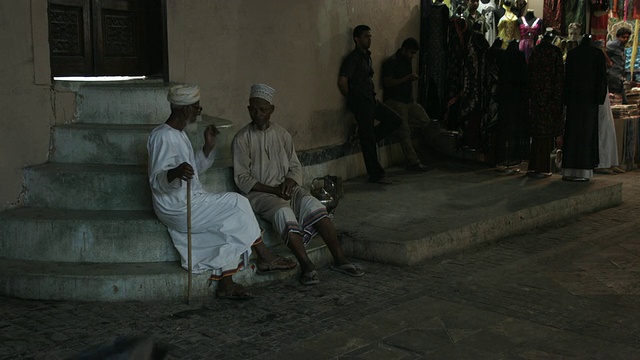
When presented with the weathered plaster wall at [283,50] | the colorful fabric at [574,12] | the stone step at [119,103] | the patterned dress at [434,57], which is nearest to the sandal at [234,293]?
the stone step at [119,103]

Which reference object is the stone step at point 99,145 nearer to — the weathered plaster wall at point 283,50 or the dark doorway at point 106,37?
the dark doorway at point 106,37

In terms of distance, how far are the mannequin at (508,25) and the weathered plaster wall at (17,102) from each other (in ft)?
26.5

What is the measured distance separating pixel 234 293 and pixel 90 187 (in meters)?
1.60

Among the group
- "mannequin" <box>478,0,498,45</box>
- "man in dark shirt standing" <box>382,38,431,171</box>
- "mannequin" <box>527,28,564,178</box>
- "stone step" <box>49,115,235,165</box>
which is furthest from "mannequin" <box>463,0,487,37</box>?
"stone step" <box>49,115,235,165</box>

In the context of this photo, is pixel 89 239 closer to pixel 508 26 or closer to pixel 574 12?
pixel 508 26

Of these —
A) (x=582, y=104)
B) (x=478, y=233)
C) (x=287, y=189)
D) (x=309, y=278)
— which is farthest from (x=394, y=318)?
(x=582, y=104)

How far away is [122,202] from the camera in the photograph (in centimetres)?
662

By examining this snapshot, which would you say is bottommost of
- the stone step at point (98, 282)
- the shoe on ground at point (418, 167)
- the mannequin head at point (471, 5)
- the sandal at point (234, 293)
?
the sandal at point (234, 293)

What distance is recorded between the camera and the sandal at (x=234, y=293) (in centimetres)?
596

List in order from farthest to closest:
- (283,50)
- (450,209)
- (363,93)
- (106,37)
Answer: (363,93) < (283,50) < (450,209) < (106,37)

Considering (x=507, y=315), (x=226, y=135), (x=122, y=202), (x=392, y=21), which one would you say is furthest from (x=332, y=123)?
(x=507, y=315)

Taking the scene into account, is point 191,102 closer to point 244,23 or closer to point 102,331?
point 102,331

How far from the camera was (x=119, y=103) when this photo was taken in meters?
7.39

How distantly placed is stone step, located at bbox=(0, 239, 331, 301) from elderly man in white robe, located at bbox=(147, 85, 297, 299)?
0.55 ft
